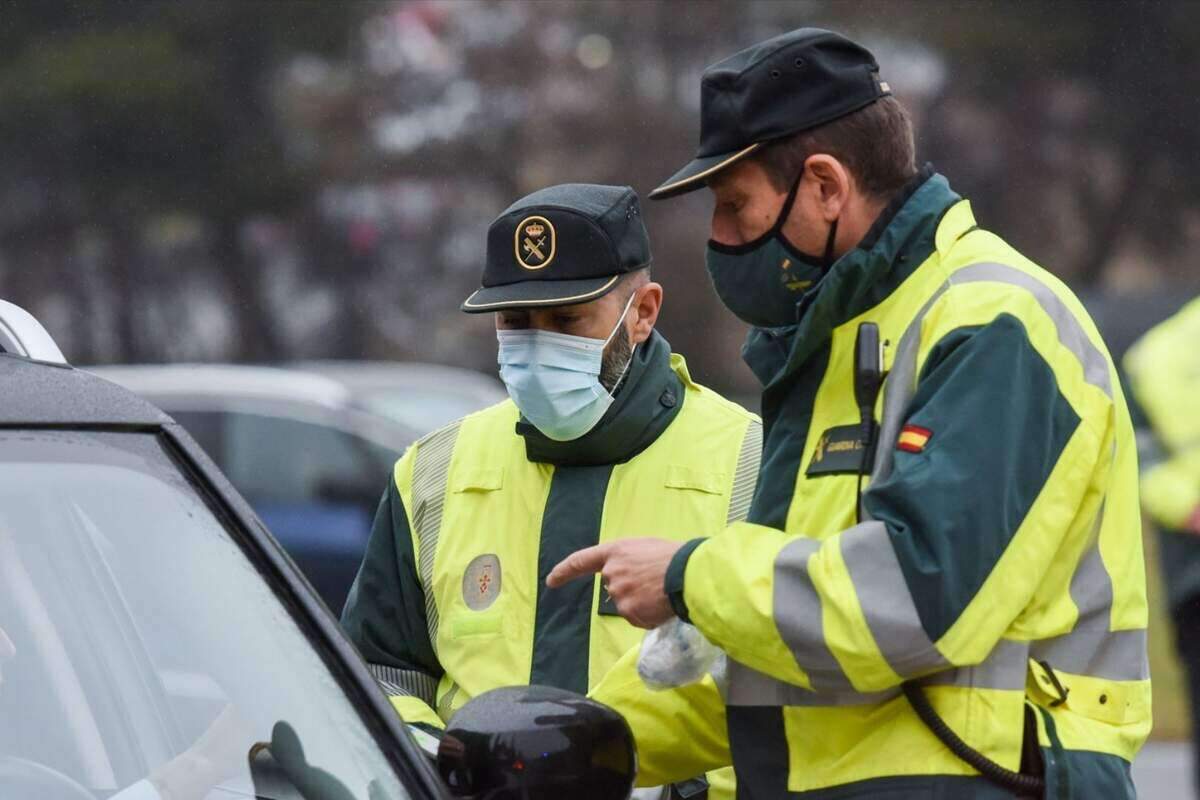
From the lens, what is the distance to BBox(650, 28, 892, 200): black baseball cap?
8.36ft

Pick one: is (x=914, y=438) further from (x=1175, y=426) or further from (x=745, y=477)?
(x=1175, y=426)

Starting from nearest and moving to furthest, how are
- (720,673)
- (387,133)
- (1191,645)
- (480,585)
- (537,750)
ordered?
(537,750) → (720,673) → (480,585) → (1191,645) → (387,133)

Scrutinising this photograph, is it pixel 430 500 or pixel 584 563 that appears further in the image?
pixel 430 500

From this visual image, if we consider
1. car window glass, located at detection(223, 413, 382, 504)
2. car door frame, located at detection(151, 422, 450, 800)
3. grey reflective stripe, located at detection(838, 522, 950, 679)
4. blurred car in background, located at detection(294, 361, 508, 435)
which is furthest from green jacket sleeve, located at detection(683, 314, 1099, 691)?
blurred car in background, located at detection(294, 361, 508, 435)

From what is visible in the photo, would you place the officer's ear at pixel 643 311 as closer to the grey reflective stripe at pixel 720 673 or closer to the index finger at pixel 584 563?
the grey reflective stripe at pixel 720 673

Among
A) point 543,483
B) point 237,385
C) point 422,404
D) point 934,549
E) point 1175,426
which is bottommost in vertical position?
point 422,404

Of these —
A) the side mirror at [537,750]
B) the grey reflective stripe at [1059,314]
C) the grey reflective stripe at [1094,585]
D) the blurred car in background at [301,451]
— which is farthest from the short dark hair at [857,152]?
the blurred car in background at [301,451]

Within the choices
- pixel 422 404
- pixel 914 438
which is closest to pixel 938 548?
pixel 914 438

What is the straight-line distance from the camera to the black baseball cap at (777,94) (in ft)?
8.36

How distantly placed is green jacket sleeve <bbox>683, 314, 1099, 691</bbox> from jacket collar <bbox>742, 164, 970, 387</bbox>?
145mm

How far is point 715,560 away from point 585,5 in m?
17.7

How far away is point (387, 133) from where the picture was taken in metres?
19.3

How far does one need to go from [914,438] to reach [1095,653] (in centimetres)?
36

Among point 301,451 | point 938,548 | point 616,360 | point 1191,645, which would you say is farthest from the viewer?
point 301,451
